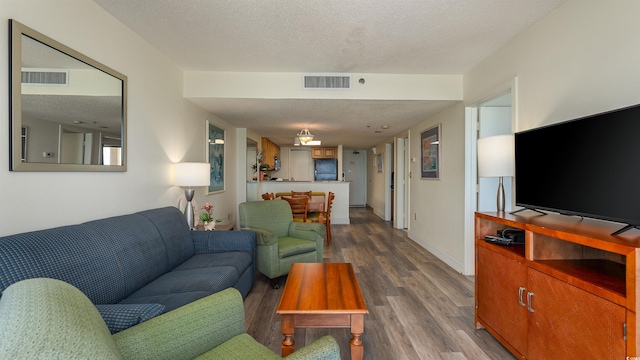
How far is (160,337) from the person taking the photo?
42.8 inches

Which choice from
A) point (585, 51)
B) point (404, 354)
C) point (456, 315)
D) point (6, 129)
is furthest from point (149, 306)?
point (585, 51)

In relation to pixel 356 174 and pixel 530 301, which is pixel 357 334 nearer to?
pixel 530 301

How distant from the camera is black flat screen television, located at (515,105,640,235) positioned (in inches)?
48.6

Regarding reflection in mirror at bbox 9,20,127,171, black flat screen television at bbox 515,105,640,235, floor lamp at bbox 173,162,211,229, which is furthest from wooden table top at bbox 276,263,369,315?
reflection in mirror at bbox 9,20,127,171

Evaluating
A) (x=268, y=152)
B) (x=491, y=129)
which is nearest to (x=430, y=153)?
(x=491, y=129)

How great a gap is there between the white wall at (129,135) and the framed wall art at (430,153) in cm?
345

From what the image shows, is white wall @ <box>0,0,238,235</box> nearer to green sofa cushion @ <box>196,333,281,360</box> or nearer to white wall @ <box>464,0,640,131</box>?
green sofa cushion @ <box>196,333,281,360</box>

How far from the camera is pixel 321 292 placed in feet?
5.90

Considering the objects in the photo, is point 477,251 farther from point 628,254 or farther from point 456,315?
point 628,254

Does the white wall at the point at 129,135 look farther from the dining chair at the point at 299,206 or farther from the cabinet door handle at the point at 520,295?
the cabinet door handle at the point at 520,295

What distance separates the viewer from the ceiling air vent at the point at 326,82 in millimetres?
3381

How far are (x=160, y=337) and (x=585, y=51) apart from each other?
2883 mm

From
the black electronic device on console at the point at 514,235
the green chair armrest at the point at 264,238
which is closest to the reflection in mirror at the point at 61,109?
the green chair armrest at the point at 264,238

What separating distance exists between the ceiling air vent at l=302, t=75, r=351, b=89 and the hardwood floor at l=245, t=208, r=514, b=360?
2320 millimetres
